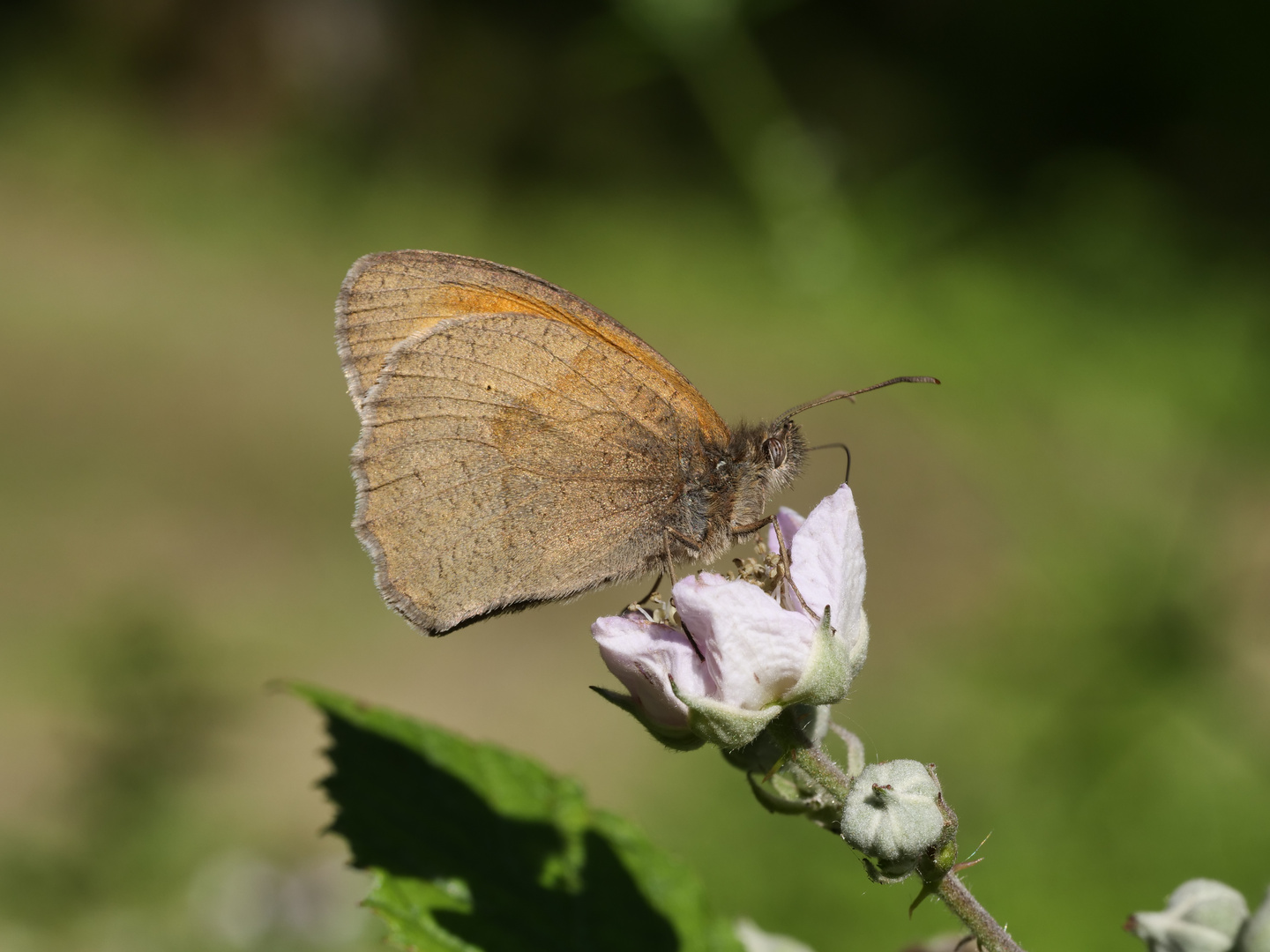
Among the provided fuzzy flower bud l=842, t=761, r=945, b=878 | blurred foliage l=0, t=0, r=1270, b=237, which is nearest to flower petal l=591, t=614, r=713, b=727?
fuzzy flower bud l=842, t=761, r=945, b=878

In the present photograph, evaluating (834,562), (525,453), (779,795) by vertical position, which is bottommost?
(779,795)

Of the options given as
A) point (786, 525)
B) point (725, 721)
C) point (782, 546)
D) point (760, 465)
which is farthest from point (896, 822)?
point (760, 465)

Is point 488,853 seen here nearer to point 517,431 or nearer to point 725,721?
point 725,721

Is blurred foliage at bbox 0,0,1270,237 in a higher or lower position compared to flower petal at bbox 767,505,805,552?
higher

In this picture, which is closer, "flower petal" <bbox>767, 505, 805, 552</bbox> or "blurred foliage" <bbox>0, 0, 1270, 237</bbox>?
"flower petal" <bbox>767, 505, 805, 552</bbox>

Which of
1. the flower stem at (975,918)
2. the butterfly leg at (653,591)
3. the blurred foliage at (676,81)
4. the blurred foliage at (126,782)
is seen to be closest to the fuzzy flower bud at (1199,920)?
the flower stem at (975,918)

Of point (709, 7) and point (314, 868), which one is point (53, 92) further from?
point (314, 868)

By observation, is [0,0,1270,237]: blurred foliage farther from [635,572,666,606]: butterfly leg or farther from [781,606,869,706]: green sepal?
[781,606,869,706]: green sepal

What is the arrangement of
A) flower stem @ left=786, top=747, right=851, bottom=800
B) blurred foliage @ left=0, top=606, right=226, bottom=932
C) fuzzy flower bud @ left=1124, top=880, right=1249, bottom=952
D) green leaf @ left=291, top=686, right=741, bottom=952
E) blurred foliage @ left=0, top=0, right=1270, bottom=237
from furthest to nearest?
1. blurred foliage @ left=0, top=0, right=1270, bottom=237
2. blurred foliage @ left=0, top=606, right=226, bottom=932
3. green leaf @ left=291, top=686, right=741, bottom=952
4. flower stem @ left=786, top=747, right=851, bottom=800
5. fuzzy flower bud @ left=1124, top=880, right=1249, bottom=952
